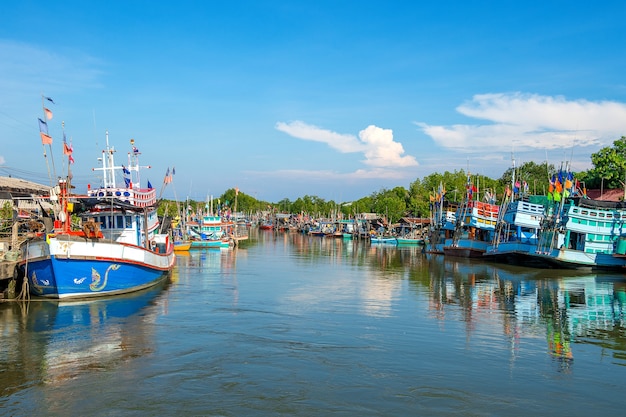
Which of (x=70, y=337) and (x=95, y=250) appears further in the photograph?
(x=95, y=250)

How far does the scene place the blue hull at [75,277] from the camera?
2341 centimetres

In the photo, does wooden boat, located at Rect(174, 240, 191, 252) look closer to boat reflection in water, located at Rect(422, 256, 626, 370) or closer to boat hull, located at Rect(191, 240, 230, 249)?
boat hull, located at Rect(191, 240, 230, 249)

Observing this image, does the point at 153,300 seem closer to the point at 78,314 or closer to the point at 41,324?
the point at 78,314

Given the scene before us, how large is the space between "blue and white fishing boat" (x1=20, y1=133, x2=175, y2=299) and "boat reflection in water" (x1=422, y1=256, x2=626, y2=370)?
1487 centimetres

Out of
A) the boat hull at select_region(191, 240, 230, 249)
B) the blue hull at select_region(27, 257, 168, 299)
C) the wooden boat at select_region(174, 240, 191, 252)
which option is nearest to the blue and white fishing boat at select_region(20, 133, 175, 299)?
the blue hull at select_region(27, 257, 168, 299)

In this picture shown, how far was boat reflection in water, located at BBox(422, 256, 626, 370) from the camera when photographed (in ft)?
66.9

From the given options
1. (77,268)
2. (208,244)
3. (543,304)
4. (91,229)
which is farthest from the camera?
(208,244)

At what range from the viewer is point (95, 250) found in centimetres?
2428

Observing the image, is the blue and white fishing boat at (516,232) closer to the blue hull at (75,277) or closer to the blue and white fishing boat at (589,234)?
the blue and white fishing boat at (589,234)

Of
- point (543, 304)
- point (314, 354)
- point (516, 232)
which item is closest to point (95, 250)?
point (314, 354)

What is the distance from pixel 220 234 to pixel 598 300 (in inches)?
2082

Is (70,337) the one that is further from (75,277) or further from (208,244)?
(208,244)

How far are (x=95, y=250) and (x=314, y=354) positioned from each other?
1233cm

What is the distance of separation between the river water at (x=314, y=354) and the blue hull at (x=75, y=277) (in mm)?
719
